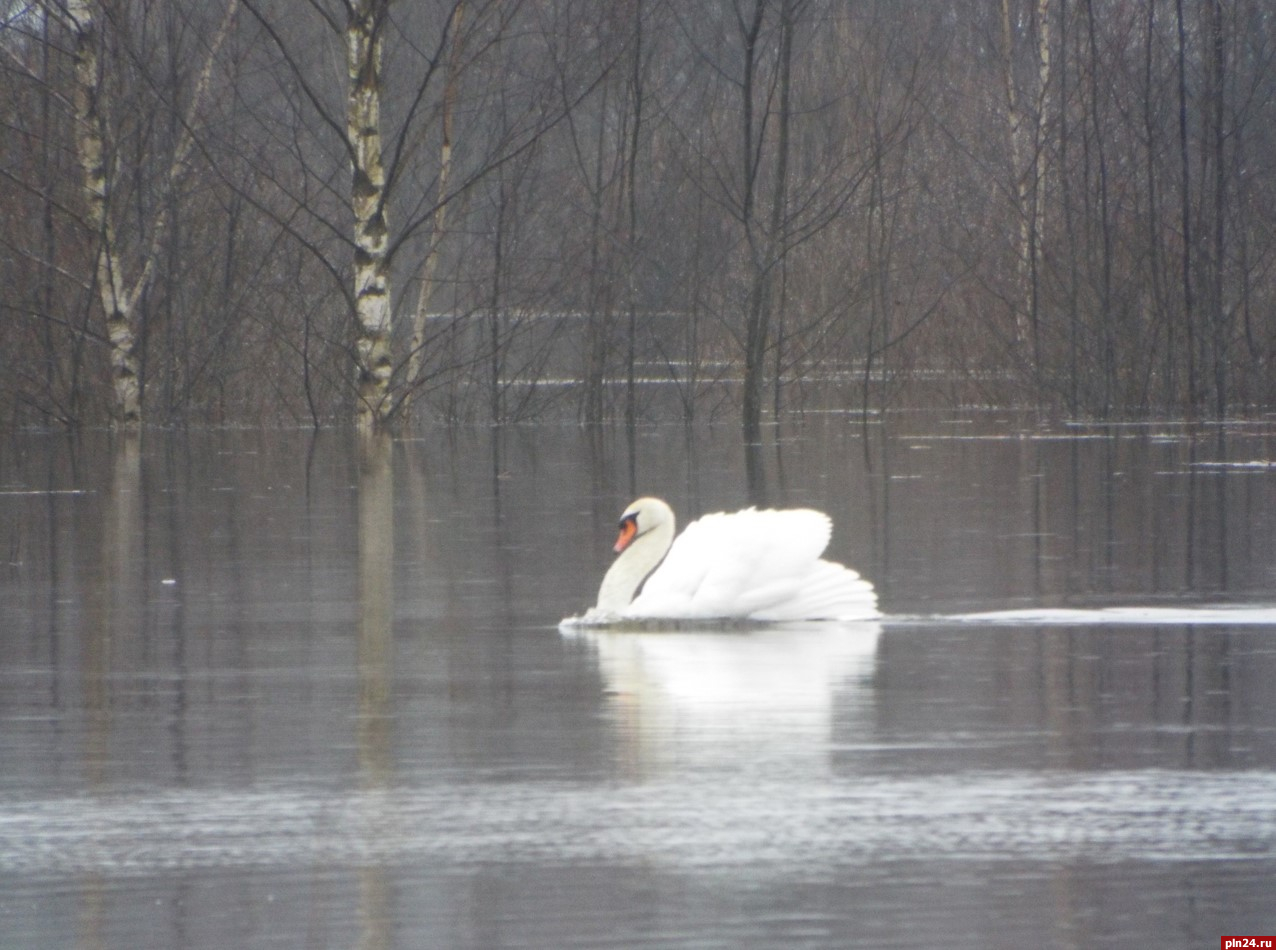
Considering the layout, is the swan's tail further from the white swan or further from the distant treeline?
the distant treeline

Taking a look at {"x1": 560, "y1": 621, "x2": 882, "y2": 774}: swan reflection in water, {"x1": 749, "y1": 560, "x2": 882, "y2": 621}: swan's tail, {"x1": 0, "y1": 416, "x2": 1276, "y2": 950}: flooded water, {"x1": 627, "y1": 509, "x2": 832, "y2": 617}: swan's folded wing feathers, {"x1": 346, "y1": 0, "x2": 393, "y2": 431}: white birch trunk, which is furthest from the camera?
{"x1": 346, "y1": 0, "x2": 393, "y2": 431}: white birch trunk

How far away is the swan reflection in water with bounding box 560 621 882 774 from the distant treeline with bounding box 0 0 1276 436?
45.8 feet

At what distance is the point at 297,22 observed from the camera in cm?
3128

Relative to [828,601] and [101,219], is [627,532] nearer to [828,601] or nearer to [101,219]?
[828,601]

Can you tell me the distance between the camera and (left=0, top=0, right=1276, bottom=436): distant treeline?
23.5 metres

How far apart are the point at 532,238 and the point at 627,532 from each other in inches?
702

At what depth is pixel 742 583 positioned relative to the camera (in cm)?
862

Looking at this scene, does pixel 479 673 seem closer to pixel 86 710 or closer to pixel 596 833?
pixel 86 710

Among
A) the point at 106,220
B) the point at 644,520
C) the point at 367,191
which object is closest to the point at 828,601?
the point at 644,520

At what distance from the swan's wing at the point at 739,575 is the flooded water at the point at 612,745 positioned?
0.24m

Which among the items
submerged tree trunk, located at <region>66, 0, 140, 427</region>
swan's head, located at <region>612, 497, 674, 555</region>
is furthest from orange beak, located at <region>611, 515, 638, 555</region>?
submerged tree trunk, located at <region>66, 0, 140, 427</region>

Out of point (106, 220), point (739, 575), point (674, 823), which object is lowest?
point (674, 823)

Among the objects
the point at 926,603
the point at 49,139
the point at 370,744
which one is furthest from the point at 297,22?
the point at 370,744

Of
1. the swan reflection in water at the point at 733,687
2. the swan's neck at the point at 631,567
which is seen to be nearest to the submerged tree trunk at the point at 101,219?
the swan's neck at the point at 631,567
